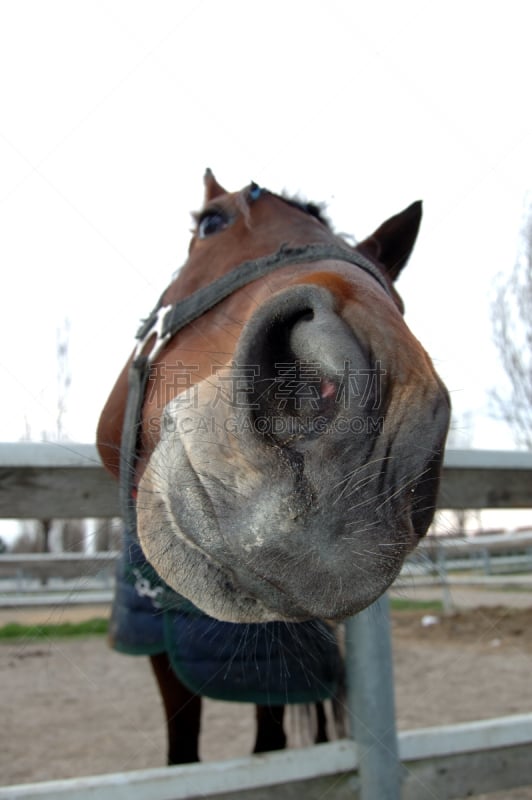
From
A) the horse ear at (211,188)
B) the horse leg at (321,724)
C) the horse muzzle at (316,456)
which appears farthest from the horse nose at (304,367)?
the horse leg at (321,724)

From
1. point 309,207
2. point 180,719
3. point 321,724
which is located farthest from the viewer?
point 321,724

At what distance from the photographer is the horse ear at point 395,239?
7.06 feet

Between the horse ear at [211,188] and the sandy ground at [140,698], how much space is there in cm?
199

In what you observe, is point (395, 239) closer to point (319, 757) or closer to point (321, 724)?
point (319, 757)

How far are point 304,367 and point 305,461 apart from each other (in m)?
0.14

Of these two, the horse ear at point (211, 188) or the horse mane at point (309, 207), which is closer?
the horse mane at point (309, 207)

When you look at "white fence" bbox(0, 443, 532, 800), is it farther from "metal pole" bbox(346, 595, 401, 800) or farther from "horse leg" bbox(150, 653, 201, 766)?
"horse leg" bbox(150, 653, 201, 766)

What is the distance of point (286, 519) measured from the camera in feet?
2.89

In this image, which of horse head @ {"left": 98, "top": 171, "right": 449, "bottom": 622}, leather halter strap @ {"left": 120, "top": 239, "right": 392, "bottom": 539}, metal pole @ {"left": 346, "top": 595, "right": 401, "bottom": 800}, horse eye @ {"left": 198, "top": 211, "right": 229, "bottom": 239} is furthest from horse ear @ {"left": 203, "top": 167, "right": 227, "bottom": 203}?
metal pole @ {"left": 346, "top": 595, "right": 401, "bottom": 800}

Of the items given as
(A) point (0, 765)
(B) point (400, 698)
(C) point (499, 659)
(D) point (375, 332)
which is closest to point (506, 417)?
(C) point (499, 659)

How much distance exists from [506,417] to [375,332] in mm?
11022

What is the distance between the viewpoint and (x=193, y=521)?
1.02m

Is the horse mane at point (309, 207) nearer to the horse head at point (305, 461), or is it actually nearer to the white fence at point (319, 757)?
the horse head at point (305, 461)

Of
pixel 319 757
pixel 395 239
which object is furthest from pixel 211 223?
pixel 319 757
